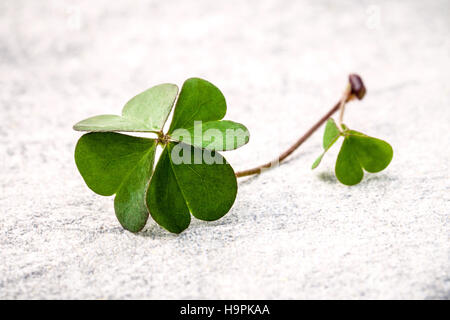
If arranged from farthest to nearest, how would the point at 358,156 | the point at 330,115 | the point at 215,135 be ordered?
the point at 330,115, the point at 358,156, the point at 215,135

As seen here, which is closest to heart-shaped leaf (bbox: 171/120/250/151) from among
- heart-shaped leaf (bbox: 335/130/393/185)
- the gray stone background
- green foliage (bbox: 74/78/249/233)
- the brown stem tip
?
green foliage (bbox: 74/78/249/233)

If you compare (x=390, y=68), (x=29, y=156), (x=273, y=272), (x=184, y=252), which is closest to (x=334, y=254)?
(x=273, y=272)

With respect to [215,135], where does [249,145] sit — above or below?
below

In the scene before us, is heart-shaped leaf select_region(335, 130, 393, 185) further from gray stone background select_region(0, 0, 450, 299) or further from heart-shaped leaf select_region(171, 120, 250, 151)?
heart-shaped leaf select_region(171, 120, 250, 151)

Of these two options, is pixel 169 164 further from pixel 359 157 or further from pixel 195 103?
pixel 359 157

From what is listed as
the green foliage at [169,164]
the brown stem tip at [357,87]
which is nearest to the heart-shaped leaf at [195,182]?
the green foliage at [169,164]

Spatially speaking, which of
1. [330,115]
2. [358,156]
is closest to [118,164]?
[358,156]

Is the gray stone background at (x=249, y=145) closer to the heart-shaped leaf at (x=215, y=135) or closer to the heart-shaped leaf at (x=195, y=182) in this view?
the heart-shaped leaf at (x=195, y=182)
